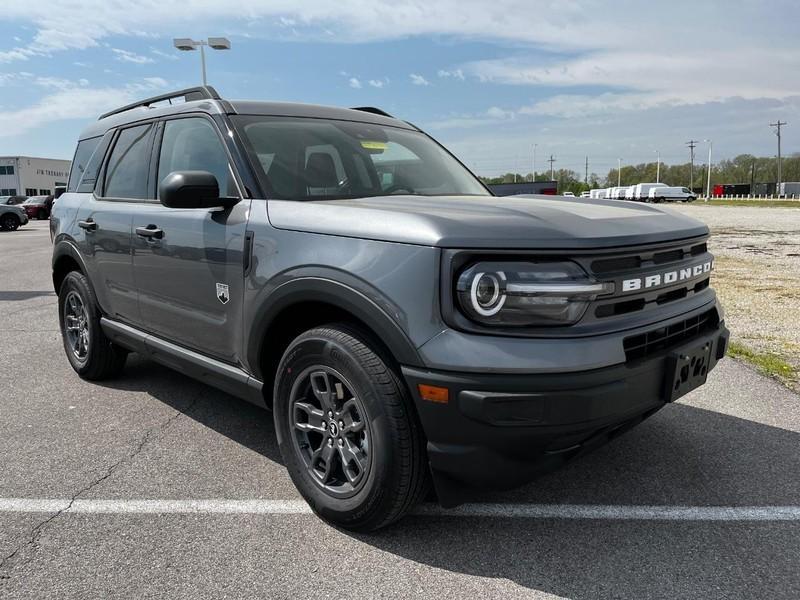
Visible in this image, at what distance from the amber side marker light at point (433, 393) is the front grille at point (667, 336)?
707mm

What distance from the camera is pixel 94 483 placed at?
326 centimetres

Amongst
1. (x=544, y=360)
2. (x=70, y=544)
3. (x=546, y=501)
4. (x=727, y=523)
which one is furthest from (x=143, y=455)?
(x=727, y=523)

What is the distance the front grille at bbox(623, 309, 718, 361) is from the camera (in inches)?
98.0

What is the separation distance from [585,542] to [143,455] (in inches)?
93.2

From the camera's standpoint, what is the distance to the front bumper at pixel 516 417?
225 centimetres

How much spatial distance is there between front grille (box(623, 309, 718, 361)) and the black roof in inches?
90.0

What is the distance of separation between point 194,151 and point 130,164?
3.02 feet

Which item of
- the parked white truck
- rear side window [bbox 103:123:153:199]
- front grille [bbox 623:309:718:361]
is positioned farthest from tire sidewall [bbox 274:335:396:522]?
the parked white truck

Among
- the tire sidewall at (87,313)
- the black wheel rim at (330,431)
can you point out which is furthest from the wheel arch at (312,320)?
the tire sidewall at (87,313)

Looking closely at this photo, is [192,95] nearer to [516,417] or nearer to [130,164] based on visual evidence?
[130,164]

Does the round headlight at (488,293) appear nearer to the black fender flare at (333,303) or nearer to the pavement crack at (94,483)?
the black fender flare at (333,303)

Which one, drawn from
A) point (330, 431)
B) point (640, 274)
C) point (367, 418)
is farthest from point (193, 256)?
point (640, 274)

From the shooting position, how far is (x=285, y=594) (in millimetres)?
2350

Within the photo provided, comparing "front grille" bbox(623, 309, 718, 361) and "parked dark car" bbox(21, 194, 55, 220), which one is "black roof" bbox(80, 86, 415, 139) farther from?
"parked dark car" bbox(21, 194, 55, 220)
